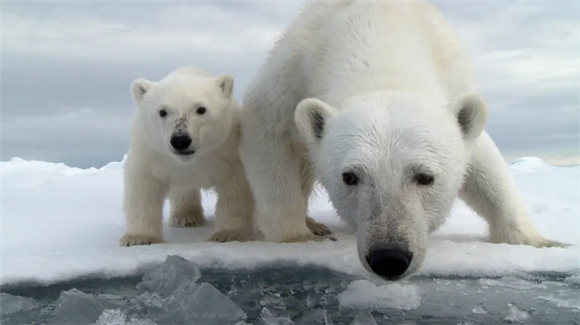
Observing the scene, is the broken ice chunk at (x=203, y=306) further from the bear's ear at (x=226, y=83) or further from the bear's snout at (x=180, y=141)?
the bear's ear at (x=226, y=83)

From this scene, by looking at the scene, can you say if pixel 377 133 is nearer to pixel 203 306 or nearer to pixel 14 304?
pixel 203 306

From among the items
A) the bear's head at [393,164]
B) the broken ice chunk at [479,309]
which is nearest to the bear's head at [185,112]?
the bear's head at [393,164]

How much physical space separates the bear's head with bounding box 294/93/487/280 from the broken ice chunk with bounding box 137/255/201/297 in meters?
0.87

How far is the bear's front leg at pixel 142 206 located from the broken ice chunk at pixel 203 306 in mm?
1607

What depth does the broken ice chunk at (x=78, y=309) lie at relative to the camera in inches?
111

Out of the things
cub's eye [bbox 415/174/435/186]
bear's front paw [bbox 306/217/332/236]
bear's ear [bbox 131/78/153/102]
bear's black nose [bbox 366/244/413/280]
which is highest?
bear's ear [bbox 131/78/153/102]

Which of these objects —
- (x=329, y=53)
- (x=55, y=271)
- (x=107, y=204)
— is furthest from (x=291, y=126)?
(x=107, y=204)

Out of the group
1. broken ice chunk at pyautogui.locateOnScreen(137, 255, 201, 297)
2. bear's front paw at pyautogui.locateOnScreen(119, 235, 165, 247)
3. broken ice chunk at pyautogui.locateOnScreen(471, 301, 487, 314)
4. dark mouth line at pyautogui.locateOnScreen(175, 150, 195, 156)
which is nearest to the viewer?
broken ice chunk at pyautogui.locateOnScreen(471, 301, 487, 314)

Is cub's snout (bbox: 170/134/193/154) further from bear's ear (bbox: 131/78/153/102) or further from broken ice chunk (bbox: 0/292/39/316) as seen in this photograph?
broken ice chunk (bbox: 0/292/39/316)

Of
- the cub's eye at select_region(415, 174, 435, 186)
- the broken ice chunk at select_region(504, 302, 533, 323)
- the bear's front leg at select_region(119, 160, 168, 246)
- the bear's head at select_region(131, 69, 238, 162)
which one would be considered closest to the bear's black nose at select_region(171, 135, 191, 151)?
the bear's head at select_region(131, 69, 238, 162)

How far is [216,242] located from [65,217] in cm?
218

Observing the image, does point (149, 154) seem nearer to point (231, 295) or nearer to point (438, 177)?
point (231, 295)

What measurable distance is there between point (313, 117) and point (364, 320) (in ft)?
3.29

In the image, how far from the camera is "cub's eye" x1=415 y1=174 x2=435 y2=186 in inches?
108
